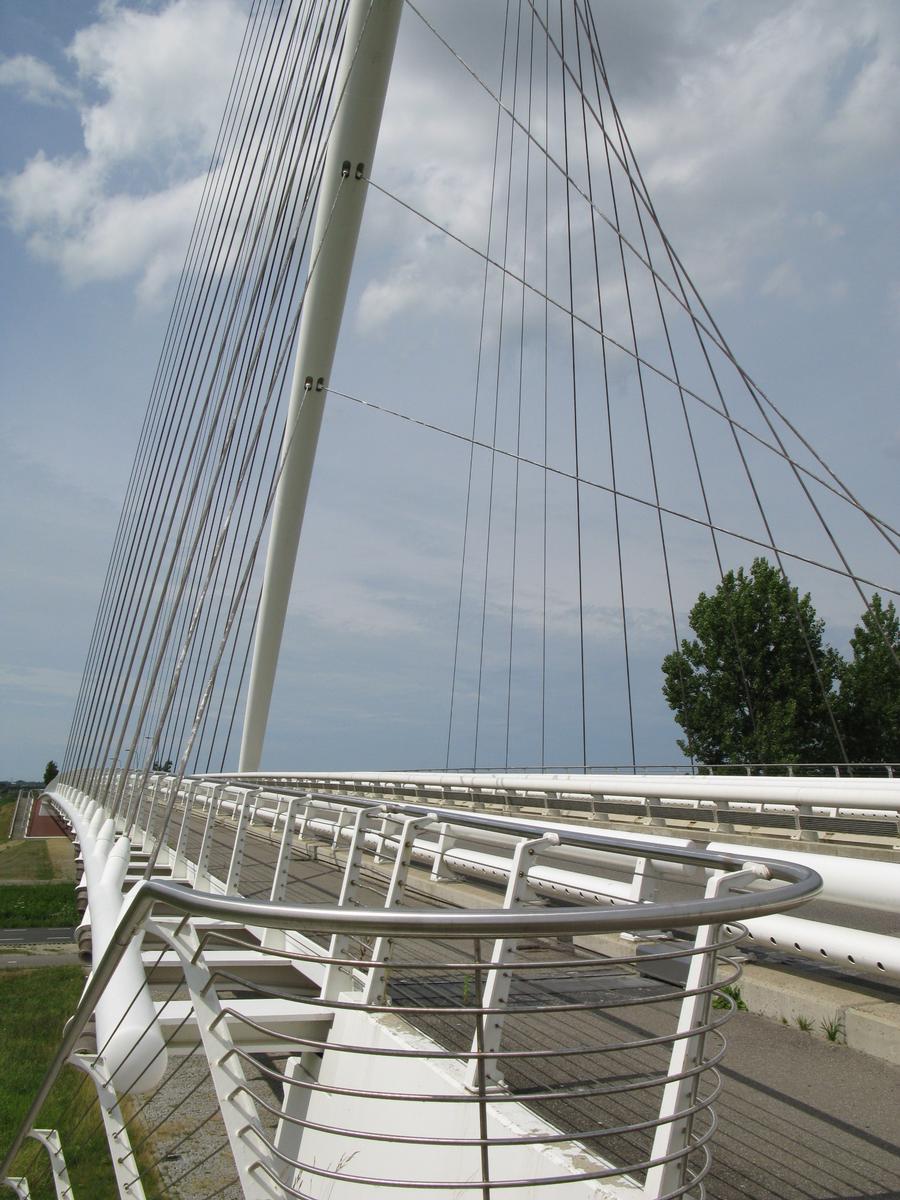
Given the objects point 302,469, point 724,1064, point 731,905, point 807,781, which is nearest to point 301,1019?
point 724,1064

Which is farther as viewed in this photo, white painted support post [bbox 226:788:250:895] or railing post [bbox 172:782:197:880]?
railing post [bbox 172:782:197:880]

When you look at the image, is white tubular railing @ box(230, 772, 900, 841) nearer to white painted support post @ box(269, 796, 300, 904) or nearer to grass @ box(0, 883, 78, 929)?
white painted support post @ box(269, 796, 300, 904)

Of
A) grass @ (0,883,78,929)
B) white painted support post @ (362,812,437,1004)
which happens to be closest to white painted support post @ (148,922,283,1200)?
white painted support post @ (362,812,437,1004)

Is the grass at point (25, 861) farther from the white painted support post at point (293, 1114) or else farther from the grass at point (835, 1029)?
the grass at point (835, 1029)

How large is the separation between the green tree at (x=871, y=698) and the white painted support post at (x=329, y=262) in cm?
1049

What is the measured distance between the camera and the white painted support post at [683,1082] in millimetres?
2359

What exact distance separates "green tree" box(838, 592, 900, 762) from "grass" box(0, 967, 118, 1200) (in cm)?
1430

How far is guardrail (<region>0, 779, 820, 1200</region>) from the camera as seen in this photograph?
218cm

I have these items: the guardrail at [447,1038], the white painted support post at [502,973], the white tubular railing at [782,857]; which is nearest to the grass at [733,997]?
the guardrail at [447,1038]

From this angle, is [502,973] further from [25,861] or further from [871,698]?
[25,861]

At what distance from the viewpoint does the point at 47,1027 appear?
35.3ft

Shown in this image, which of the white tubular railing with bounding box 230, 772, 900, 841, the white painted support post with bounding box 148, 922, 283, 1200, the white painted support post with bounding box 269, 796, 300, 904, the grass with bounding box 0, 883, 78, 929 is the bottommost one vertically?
the grass with bounding box 0, 883, 78, 929

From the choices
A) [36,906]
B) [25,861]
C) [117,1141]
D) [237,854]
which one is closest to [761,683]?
[36,906]

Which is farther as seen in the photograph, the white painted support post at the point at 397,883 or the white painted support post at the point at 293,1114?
the white painted support post at the point at 397,883
